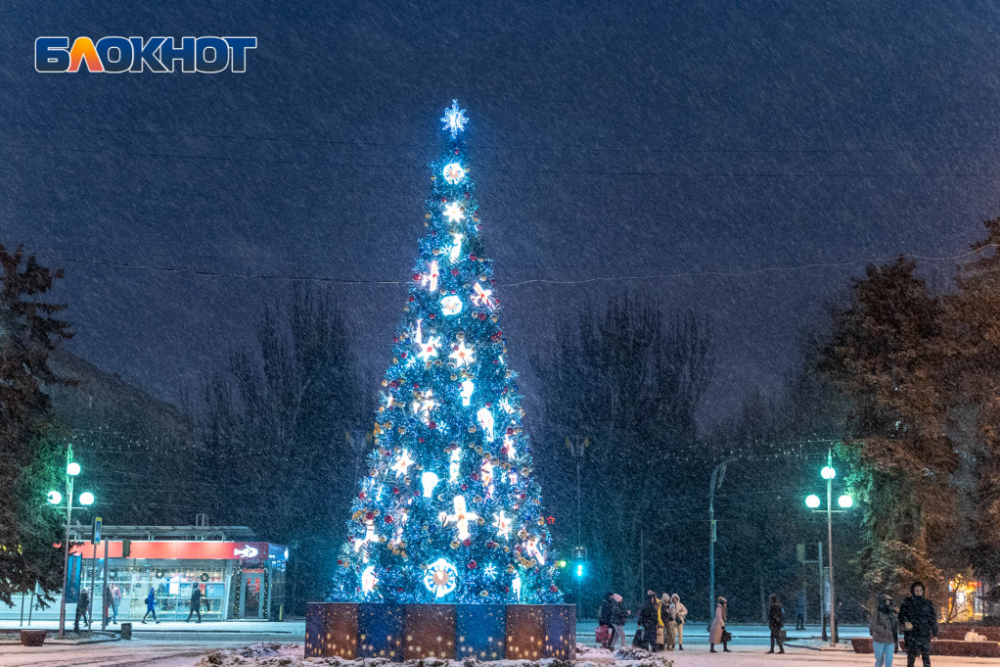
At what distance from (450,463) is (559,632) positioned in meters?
3.02

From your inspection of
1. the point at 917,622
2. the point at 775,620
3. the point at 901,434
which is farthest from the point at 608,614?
the point at 901,434

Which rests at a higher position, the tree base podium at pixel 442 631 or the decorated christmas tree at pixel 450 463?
the decorated christmas tree at pixel 450 463

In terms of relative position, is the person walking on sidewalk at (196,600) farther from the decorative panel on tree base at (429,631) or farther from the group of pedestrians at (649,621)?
the decorative panel on tree base at (429,631)

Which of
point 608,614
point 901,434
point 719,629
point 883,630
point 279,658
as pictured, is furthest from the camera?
point 901,434

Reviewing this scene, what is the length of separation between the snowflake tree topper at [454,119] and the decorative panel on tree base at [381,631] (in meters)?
7.77

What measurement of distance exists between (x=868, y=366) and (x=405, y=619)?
21.3 meters

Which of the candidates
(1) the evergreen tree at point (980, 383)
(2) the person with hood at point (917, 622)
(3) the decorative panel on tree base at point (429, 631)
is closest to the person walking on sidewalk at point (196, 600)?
(1) the evergreen tree at point (980, 383)

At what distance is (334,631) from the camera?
1858 centimetres

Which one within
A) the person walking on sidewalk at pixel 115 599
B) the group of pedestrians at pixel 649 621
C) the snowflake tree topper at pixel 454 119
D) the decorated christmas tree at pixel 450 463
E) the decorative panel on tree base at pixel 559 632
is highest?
the snowflake tree topper at pixel 454 119

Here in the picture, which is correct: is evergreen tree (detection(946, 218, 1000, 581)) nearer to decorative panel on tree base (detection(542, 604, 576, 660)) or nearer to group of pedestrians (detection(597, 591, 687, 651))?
group of pedestrians (detection(597, 591, 687, 651))

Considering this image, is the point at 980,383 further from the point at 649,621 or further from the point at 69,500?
the point at 69,500

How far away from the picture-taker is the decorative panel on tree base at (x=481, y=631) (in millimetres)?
18094

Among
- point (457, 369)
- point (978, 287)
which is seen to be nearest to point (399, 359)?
point (457, 369)

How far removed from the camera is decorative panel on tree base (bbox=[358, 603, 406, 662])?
18156 millimetres
